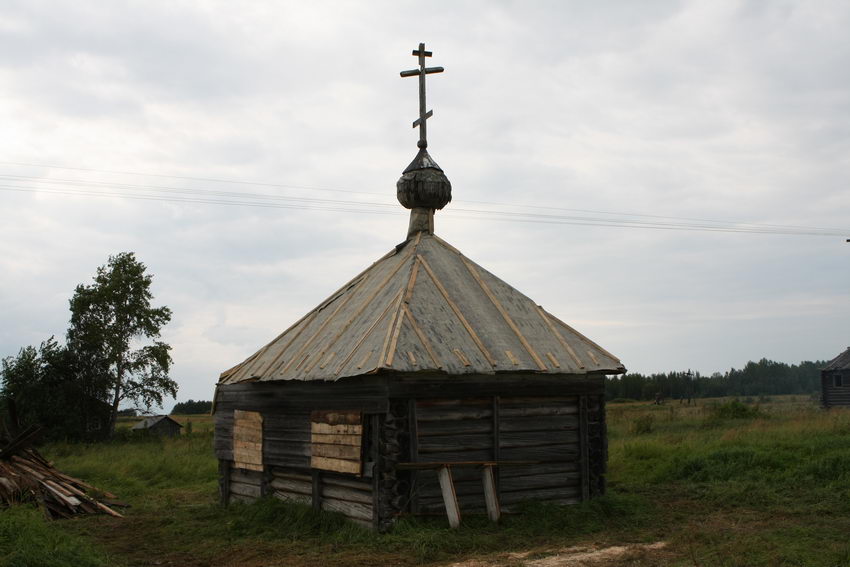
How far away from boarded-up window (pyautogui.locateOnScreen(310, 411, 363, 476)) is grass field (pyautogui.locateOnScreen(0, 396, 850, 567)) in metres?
0.82

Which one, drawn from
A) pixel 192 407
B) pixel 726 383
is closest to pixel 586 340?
pixel 192 407

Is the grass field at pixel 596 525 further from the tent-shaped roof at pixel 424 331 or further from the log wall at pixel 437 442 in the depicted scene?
the tent-shaped roof at pixel 424 331

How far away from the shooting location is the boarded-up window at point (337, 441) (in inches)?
422

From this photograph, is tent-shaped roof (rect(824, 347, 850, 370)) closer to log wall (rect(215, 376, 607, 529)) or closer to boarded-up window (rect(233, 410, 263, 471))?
log wall (rect(215, 376, 607, 529))

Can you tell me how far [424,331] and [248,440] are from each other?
4364 mm

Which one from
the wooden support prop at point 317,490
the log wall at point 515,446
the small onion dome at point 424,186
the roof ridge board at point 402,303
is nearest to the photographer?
the roof ridge board at point 402,303

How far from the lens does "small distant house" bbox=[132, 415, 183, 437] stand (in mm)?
35425

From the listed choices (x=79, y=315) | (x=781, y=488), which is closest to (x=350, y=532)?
(x=781, y=488)

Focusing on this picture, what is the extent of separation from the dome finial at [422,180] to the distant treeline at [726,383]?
43.0m

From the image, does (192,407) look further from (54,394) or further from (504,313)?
(504,313)

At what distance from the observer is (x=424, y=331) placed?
11336 millimetres

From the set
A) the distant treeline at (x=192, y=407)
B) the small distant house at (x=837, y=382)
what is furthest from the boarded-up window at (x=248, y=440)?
the distant treeline at (x=192, y=407)

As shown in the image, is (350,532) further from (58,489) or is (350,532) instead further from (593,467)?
(58,489)

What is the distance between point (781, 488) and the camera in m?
13.7
